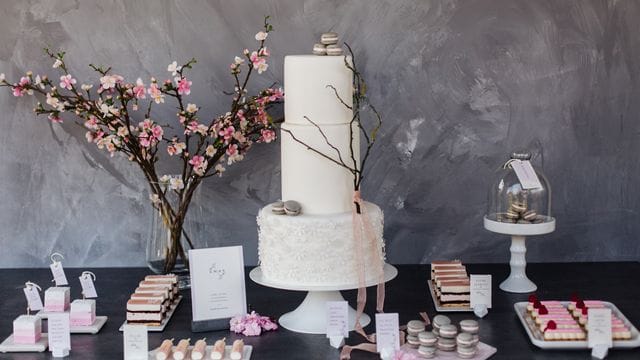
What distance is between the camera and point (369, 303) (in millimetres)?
2387

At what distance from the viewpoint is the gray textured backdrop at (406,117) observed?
2682 mm

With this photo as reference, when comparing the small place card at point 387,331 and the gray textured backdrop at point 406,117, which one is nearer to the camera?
the small place card at point 387,331

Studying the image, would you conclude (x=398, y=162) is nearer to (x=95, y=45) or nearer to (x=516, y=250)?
(x=516, y=250)

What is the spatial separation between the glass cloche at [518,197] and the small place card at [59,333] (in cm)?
122

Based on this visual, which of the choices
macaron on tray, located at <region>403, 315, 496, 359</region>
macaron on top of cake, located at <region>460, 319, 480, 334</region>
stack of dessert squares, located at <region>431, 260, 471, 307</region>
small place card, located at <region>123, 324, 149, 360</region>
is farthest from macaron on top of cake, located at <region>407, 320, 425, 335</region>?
small place card, located at <region>123, 324, 149, 360</region>

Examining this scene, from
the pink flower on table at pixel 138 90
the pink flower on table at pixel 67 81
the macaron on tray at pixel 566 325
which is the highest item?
the pink flower on table at pixel 67 81

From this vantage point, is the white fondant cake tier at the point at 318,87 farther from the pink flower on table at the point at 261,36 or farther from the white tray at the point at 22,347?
the white tray at the point at 22,347

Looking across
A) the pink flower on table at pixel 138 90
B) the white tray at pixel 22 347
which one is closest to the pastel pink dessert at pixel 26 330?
the white tray at pixel 22 347

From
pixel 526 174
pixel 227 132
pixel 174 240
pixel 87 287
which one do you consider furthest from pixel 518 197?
pixel 87 287

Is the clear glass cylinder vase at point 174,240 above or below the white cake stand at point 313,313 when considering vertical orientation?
above

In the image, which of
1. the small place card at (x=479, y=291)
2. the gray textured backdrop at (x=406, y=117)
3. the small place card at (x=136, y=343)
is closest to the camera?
the small place card at (x=136, y=343)

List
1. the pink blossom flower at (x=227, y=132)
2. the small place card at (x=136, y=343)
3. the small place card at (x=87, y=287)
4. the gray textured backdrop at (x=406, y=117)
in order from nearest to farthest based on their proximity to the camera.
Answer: the small place card at (x=136, y=343)
the small place card at (x=87, y=287)
the pink blossom flower at (x=227, y=132)
the gray textured backdrop at (x=406, y=117)

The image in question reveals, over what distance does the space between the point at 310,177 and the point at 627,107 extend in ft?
3.90

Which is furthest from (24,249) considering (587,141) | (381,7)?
(587,141)
